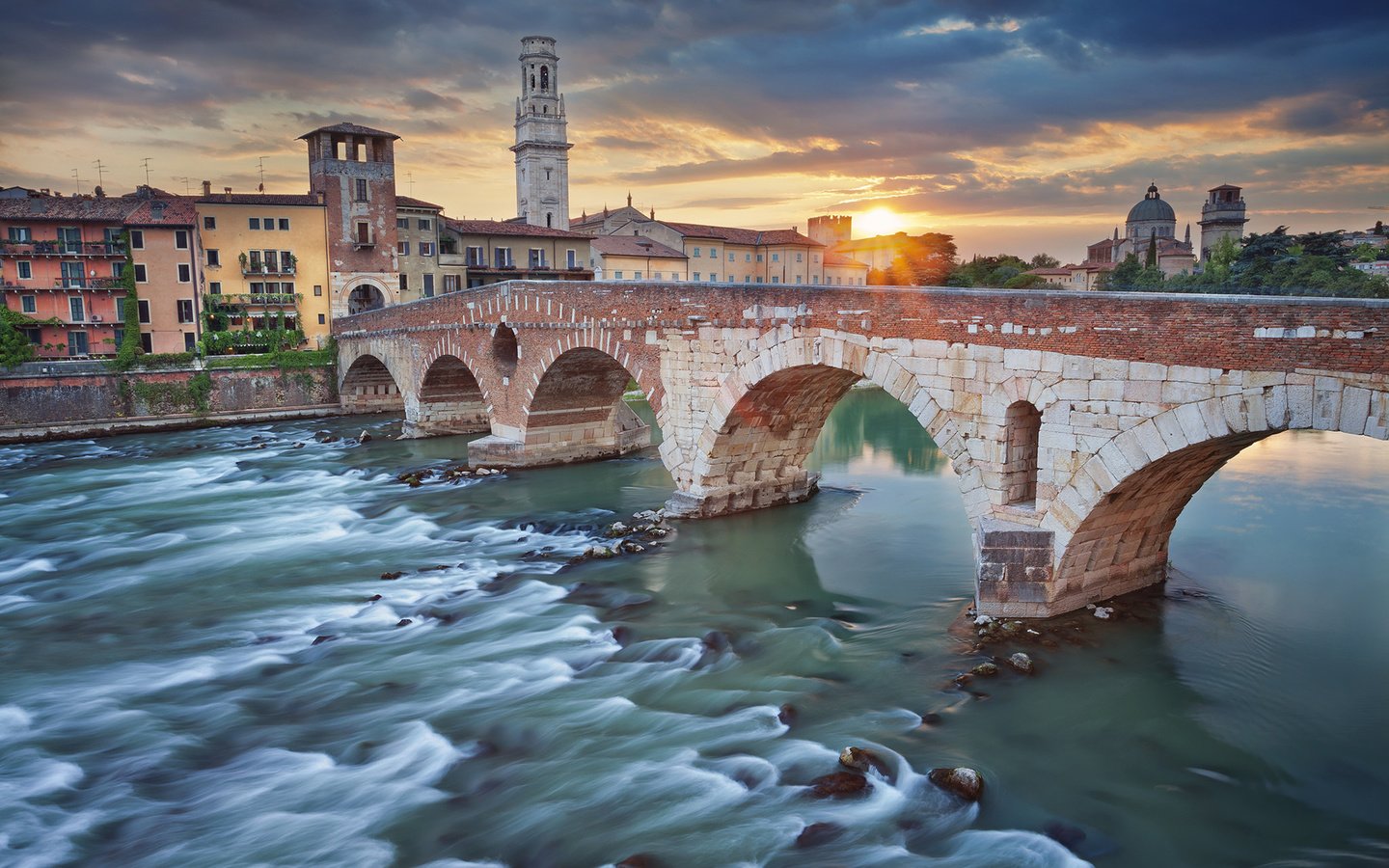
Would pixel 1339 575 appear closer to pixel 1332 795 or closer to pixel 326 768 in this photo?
pixel 1332 795

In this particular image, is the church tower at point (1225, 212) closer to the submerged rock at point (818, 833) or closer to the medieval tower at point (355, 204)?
the medieval tower at point (355, 204)

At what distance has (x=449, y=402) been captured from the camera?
30234mm

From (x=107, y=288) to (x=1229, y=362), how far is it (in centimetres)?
3995

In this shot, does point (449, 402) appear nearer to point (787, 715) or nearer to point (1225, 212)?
point (787, 715)

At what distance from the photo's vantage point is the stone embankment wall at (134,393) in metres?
31.2

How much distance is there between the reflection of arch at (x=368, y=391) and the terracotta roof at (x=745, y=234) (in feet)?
75.2

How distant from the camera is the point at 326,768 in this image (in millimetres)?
9359

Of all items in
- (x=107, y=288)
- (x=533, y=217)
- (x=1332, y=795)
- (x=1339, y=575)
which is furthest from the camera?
(x=533, y=217)

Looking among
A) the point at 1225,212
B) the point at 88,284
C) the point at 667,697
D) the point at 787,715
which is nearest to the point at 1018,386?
the point at 787,715

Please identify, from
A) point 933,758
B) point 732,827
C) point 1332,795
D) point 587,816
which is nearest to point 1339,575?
point 1332,795

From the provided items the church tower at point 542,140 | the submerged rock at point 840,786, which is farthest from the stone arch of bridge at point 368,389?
the submerged rock at point 840,786

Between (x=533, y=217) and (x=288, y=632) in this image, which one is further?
(x=533, y=217)

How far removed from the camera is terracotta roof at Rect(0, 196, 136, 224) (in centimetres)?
3556

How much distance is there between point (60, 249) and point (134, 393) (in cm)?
768
